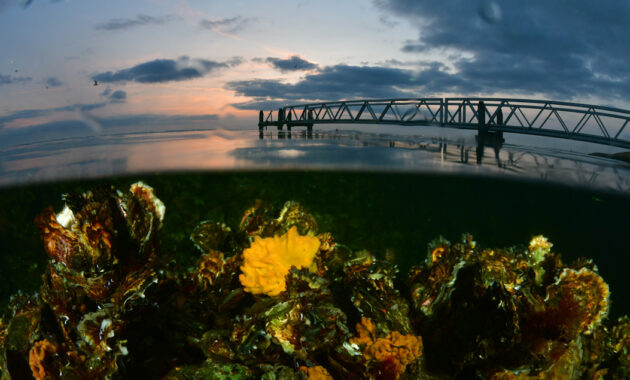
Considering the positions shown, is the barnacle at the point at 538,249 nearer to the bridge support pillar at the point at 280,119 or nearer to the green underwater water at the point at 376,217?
the green underwater water at the point at 376,217

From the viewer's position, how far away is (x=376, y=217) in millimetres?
1931

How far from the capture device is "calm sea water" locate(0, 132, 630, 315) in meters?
1.70

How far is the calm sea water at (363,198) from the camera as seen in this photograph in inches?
66.7

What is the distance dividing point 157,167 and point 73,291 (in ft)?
13.9

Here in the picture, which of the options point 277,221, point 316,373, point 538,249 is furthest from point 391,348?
point 538,249

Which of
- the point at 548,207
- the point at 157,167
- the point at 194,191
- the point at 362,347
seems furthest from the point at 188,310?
the point at 157,167

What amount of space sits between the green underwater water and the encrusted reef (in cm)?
44

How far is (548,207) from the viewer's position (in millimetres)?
3199

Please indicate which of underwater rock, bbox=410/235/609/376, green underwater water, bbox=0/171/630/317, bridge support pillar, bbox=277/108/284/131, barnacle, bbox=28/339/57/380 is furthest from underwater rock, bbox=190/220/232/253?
bridge support pillar, bbox=277/108/284/131

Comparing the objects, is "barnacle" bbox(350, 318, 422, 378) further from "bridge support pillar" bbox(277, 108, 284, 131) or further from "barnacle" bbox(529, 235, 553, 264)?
"bridge support pillar" bbox(277, 108, 284, 131)

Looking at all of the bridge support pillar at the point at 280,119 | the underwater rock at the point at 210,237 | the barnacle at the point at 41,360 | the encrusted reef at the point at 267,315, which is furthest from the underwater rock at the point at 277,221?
the bridge support pillar at the point at 280,119

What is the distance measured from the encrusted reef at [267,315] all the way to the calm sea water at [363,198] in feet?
0.41

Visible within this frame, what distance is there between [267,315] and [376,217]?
137 cm

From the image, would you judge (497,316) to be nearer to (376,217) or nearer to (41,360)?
(41,360)
